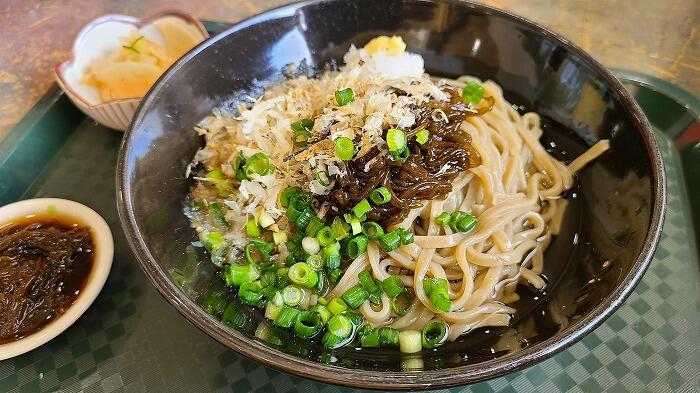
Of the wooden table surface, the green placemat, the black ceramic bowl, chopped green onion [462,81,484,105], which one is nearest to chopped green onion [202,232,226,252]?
the black ceramic bowl

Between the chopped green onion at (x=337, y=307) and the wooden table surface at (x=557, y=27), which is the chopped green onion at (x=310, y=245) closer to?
the chopped green onion at (x=337, y=307)

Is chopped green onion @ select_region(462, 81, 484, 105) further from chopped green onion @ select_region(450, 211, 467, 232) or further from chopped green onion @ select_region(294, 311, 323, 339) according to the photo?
chopped green onion @ select_region(294, 311, 323, 339)

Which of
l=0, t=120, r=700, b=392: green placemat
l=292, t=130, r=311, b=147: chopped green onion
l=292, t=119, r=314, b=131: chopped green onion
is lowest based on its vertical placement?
l=0, t=120, r=700, b=392: green placemat

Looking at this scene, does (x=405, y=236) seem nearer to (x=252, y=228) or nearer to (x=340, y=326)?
(x=340, y=326)

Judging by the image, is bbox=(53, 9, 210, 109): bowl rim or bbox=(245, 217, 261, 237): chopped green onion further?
bbox=(53, 9, 210, 109): bowl rim

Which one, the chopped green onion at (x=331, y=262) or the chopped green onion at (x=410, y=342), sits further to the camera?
the chopped green onion at (x=331, y=262)

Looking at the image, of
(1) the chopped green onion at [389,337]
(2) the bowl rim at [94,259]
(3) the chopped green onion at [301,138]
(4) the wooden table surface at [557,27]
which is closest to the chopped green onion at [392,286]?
(1) the chopped green onion at [389,337]

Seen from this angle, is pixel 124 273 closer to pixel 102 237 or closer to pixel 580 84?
pixel 102 237
